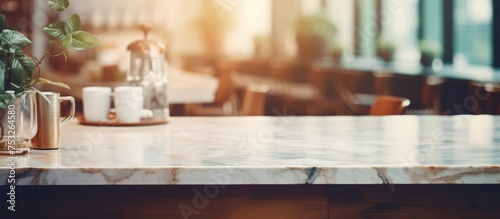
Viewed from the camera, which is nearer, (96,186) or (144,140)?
(96,186)

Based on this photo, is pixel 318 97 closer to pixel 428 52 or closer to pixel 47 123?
pixel 428 52

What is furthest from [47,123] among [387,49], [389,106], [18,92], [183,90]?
[387,49]

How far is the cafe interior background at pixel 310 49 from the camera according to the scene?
18.8 feet

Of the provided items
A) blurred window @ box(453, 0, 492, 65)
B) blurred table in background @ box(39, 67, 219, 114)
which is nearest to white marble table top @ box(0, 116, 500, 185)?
blurred table in background @ box(39, 67, 219, 114)

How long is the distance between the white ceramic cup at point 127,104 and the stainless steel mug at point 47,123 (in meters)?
0.63

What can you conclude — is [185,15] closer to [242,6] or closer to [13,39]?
[242,6]

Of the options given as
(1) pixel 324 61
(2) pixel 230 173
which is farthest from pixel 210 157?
(1) pixel 324 61

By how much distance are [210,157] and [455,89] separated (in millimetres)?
4590

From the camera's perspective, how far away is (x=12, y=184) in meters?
1.44

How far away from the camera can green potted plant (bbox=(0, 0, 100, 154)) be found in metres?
1.67

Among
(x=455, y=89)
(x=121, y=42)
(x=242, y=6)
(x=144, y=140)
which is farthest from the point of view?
(x=242, y=6)

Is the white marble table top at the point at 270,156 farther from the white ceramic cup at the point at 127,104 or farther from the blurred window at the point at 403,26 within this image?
the blurred window at the point at 403,26

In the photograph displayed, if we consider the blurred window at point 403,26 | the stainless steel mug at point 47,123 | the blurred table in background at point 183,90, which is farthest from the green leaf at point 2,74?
the blurred window at point 403,26

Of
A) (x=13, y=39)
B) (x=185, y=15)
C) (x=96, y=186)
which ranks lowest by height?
(x=96, y=186)
